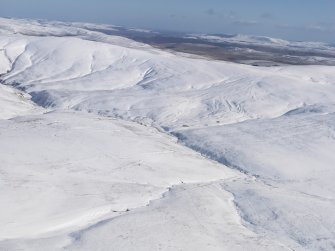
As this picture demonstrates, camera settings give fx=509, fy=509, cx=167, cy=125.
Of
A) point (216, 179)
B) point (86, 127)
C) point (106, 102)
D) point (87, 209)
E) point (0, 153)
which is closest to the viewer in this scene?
point (87, 209)

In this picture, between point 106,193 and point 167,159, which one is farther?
point 167,159

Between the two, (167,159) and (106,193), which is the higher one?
(106,193)

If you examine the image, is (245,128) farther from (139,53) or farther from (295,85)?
(139,53)

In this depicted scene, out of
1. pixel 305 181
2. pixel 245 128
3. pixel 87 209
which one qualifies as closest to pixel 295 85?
pixel 245 128

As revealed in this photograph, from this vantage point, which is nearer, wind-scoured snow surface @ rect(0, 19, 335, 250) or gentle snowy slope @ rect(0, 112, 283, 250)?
gentle snowy slope @ rect(0, 112, 283, 250)

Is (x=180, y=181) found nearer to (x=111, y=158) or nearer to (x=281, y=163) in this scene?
(x=111, y=158)

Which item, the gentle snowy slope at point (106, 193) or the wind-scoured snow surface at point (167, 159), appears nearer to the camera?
the gentle snowy slope at point (106, 193)

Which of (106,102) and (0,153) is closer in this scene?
(0,153)

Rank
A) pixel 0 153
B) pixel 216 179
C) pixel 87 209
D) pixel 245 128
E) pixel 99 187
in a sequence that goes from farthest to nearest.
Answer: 1. pixel 245 128
2. pixel 216 179
3. pixel 0 153
4. pixel 99 187
5. pixel 87 209
